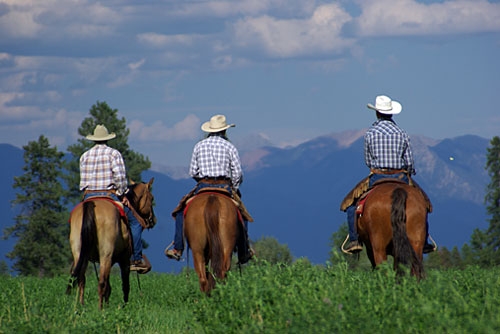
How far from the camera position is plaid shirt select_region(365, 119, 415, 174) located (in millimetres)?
13711

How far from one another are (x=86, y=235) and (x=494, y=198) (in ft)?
183

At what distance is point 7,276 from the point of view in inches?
849

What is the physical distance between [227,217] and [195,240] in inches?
25.9

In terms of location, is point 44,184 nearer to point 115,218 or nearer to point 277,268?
point 115,218

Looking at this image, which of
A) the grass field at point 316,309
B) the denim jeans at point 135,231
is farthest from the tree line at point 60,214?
the grass field at point 316,309

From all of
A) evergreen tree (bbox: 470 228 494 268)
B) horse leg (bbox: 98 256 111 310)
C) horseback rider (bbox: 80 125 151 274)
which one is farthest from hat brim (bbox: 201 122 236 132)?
evergreen tree (bbox: 470 228 494 268)

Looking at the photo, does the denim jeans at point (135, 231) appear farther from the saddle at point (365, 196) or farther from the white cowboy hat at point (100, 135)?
the saddle at point (365, 196)

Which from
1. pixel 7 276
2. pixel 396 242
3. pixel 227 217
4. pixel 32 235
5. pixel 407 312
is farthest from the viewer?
pixel 32 235

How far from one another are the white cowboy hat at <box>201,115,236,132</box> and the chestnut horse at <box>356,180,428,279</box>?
283 centimetres

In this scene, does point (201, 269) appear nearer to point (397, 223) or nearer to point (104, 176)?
point (104, 176)

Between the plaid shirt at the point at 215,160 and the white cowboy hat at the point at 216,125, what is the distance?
207mm

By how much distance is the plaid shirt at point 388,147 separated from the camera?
13.7 m

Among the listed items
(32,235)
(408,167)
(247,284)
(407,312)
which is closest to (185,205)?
(408,167)

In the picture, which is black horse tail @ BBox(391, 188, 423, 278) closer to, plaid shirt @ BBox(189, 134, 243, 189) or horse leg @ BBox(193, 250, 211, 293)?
plaid shirt @ BBox(189, 134, 243, 189)
